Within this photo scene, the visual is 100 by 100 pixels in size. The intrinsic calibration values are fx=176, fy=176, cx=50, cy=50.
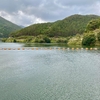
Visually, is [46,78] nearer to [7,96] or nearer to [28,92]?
[28,92]

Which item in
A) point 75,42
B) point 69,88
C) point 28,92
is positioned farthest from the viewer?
point 75,42

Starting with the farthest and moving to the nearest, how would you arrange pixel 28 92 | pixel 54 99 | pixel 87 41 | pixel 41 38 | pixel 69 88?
pixel 41 38, pixel 87 41, pixel 69 88, pixel 28 92, pixel 54 99

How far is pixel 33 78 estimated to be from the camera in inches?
1084

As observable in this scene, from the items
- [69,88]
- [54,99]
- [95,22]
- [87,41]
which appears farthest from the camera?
[95,22]

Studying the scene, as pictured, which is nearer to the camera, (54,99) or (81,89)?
(54,99)

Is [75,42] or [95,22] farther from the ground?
[95,22]

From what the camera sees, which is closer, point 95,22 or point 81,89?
point 81,89

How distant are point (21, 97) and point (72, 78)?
1058cm

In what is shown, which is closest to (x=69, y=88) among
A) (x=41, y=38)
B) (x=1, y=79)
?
(x=1, y=79)

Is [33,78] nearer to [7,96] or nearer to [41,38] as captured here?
[7,96]

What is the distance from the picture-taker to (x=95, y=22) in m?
137

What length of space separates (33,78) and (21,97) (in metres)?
8.18

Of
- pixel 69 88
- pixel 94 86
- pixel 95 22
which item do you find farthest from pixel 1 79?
pixel 95 22

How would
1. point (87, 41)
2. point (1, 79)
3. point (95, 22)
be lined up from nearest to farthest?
point (1, 79), point (87, 41), point (95, 22)
